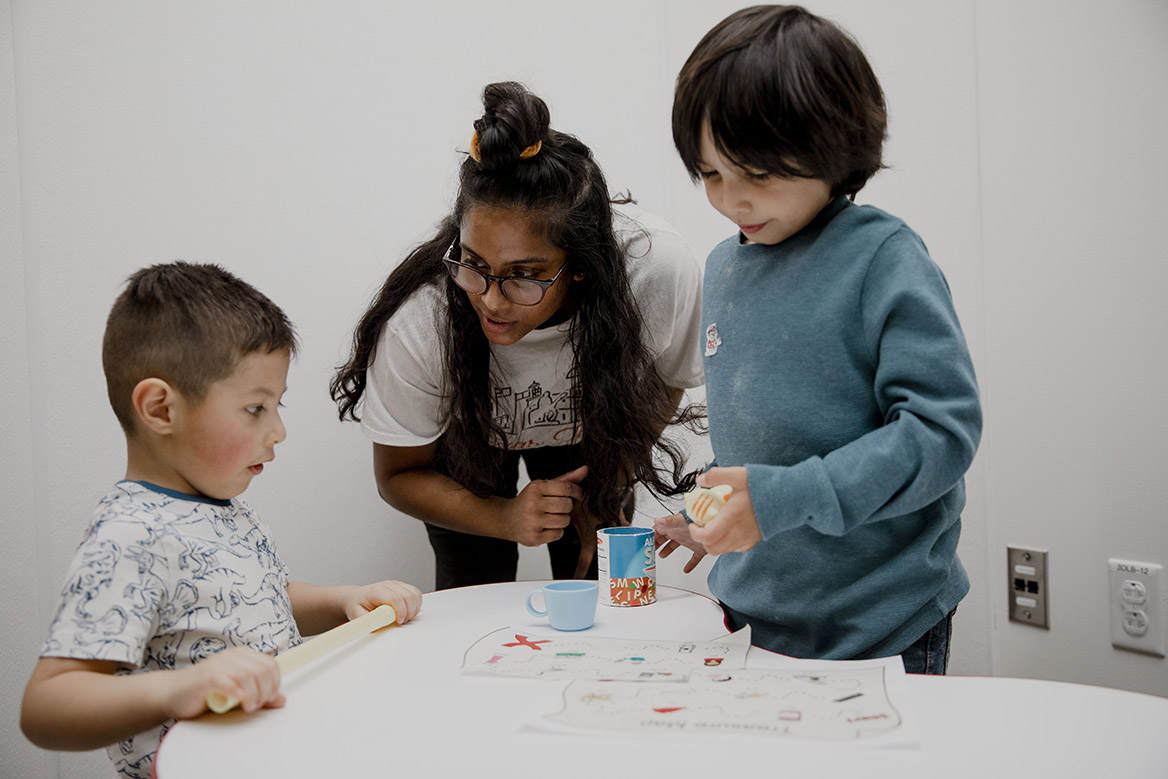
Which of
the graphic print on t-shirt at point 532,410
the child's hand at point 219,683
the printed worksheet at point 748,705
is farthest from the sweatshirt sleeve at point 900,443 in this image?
the graphic print on t-shirt at point 532,410

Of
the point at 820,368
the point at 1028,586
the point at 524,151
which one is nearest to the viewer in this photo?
the point at 820,368

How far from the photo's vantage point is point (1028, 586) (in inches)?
66.9

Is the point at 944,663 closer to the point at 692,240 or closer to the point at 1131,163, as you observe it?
the point at 1131,163

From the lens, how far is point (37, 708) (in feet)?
2.58

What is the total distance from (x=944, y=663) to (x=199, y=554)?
877 millimetres

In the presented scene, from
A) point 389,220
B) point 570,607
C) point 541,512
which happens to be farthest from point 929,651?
point 389,220

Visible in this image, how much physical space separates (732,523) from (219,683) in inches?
19.8

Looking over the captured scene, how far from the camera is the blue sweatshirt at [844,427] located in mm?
822

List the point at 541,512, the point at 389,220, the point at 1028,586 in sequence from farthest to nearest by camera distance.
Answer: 1. the point at 389,220
2. the point at 1028,586
3. the point at 541,512

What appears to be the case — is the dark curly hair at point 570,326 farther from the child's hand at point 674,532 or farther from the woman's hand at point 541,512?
the child's hand at point 674,532

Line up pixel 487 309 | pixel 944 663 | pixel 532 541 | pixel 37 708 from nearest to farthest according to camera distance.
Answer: pixel 37 708
pixel 944 663
pixel 487 309
pixel 532 541

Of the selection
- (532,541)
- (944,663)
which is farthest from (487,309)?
(944,663)

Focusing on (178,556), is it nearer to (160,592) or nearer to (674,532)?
(160,592)

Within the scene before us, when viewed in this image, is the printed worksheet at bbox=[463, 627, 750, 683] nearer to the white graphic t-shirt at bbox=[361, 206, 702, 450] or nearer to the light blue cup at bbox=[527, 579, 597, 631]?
the light blue cup at bbox=[527, 579, 597, 631]
